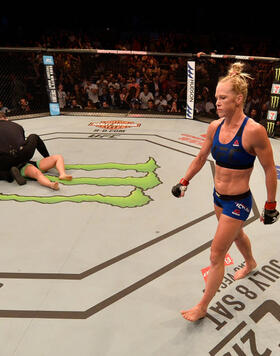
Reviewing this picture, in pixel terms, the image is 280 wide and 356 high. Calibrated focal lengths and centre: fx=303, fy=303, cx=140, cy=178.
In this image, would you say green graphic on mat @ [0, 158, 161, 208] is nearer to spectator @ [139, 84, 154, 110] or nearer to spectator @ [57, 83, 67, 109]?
spectator @ [139, 84, 154, 110]

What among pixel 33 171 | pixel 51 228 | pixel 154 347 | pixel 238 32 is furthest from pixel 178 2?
pixel 154 347

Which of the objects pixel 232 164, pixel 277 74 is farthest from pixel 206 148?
pixel 277 74

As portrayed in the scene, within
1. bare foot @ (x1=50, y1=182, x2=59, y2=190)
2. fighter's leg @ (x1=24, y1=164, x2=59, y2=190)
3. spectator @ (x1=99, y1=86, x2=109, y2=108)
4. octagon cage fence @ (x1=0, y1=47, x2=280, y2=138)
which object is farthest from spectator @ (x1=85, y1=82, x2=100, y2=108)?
bare foot @ (x1=50, y1=182, x2=59, y2=190)

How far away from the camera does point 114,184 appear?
3.61m

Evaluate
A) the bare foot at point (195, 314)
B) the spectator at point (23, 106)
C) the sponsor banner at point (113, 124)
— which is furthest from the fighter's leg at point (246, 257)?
the spectator at point (23, 106)

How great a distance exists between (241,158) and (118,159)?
291 centimetres

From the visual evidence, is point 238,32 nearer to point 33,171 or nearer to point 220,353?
point 33,171

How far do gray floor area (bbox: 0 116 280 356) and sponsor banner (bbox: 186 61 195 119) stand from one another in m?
3.03

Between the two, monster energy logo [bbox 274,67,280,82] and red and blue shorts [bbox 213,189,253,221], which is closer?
red and blue shorts [bbox 213,189,253,221]

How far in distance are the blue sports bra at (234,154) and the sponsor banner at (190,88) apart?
4962mm

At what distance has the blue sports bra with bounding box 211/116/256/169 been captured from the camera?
158 centimetres

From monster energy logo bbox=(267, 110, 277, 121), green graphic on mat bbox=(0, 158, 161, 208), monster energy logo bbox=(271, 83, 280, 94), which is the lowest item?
green graphic on mat bbox=(0, 158, 161, 208)

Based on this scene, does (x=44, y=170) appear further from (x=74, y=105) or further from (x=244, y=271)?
(x=74, y=105)

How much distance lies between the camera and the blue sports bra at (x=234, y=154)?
1.58 meters
